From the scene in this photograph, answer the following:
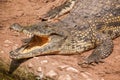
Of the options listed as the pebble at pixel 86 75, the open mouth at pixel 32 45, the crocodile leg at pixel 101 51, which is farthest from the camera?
the crocodile leg at pixel 101 51

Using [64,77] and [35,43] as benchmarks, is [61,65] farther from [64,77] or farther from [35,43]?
[35,43]

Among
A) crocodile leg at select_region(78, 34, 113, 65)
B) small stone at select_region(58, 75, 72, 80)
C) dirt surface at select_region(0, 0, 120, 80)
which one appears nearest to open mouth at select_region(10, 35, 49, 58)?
dirt surface at select_region(0, 0, 120, 80)

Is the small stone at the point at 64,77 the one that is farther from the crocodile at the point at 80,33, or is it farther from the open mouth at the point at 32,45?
the open mouth at the point at 32,45

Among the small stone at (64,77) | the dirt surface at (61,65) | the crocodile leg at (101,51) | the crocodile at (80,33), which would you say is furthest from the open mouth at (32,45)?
the crocodile leg at (101,51)

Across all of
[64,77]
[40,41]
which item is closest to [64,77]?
[64,77]

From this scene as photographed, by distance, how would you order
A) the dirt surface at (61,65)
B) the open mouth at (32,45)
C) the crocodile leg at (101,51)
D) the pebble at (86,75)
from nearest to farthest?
the pebble at (86,75), the dirt surface at (61,65), the open mouth at (32,45), the crocodile leg at (101,51)

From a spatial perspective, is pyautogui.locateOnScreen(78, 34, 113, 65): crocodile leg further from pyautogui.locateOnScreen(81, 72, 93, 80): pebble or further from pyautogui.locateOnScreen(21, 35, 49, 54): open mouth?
pyautogui.locateOnScreen(21, 35, 49, 54): open mouth

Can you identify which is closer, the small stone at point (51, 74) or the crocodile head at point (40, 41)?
the small stone at point (51, 74)

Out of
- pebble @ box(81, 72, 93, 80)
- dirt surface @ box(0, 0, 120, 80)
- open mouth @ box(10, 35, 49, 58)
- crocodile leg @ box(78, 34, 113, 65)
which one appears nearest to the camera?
pebble @ box(81, 72, 93, 80)
